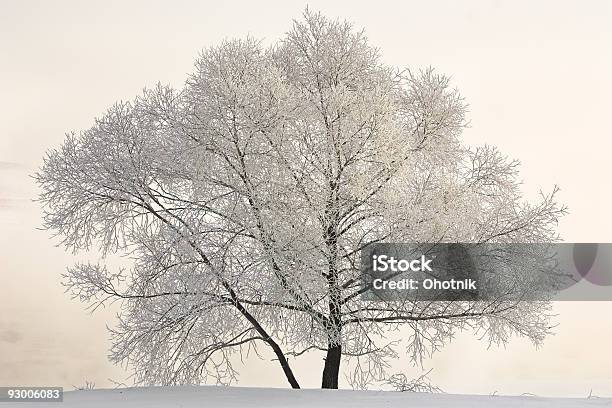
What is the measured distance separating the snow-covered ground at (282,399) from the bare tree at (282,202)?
72.5 inches

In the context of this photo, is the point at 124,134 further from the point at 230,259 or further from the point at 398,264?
the point at 398,264

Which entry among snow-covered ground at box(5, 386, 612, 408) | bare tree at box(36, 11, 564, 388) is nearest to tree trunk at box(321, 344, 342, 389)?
bare tree at box(36, 11, 564, 388)

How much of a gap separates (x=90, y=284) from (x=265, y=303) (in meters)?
3.26

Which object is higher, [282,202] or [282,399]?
[282,202]

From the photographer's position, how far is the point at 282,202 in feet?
39.2

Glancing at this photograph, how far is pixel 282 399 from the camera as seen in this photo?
31.9 ft

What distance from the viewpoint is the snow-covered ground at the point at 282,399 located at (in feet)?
29.8

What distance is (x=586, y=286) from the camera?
569 inches

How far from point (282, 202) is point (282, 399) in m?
3.07

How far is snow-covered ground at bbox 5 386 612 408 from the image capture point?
9.09 m

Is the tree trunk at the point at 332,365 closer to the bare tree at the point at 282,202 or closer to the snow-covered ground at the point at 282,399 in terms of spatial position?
the bare tree at the point at 282,202

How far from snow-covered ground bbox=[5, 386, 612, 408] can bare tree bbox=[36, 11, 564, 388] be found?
1.84m

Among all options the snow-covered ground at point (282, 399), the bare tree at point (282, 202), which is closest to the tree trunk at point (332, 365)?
the bare tree at point (282, 202)

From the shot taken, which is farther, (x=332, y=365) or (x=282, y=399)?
(x=332, y=365)
